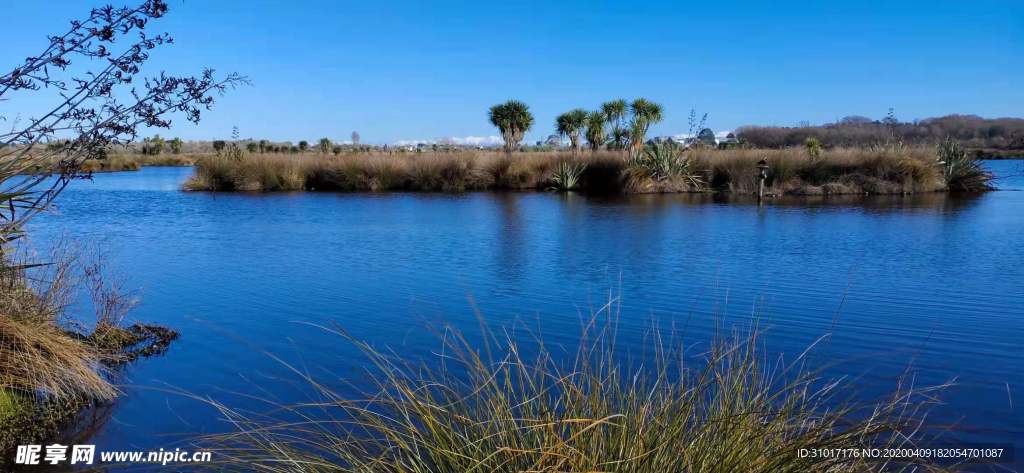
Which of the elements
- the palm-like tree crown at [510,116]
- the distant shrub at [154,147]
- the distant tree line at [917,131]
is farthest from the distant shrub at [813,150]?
the distant shrub at [154,147]

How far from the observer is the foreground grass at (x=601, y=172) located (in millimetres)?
26375

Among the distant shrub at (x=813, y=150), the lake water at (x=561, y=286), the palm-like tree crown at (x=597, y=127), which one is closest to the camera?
the lake water at (x=561, y=286)

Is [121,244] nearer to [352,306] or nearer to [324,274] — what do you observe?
[324,274]

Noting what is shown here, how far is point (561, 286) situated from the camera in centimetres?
941

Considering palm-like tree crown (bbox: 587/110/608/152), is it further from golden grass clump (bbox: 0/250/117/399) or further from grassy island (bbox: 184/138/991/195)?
golden grass clump (bbox: 0/250/117/399)

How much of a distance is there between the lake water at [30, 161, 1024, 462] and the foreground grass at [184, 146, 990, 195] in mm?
6753

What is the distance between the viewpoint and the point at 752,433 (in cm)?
279

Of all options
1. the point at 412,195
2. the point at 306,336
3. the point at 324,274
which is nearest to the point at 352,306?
the point at 306,336

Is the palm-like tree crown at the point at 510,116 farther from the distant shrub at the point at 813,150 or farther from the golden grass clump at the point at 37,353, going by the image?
the golden grass clump at the point at 37,353

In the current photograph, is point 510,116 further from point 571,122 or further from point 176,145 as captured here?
point 176,145

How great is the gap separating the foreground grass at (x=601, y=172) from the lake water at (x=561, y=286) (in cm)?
675

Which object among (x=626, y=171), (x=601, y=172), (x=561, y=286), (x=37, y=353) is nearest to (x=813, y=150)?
(x=626, y=171)

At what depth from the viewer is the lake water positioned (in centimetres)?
587

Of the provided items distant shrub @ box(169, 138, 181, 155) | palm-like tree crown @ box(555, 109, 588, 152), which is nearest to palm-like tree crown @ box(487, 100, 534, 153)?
palm-like tree crown @ box(555, 109, 588, 152)
